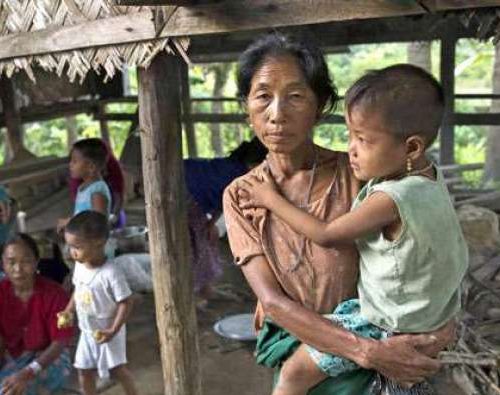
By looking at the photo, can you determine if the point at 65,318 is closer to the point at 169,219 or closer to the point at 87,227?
the point at 87,227

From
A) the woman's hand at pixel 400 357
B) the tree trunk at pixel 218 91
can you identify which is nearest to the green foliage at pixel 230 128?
the tree trunk at pixel 218 91

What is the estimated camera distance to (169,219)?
325 centimetres

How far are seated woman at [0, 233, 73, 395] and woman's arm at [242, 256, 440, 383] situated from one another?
2211mm

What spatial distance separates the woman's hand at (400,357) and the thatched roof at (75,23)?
170 cm

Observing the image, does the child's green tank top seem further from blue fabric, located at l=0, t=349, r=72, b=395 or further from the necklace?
blue fabric, located at l=0, t=349, r=72, b=395

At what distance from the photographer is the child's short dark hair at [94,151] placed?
14.4ft

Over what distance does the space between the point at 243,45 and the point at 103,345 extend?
15.5 feet

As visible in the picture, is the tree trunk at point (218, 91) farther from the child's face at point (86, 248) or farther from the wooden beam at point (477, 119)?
the child's face at point (86, 248)

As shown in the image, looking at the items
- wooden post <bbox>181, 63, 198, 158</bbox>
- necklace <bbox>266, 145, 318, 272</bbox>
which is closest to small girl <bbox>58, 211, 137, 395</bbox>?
necklace <bbox>266, 145, 318, 272</bbox>

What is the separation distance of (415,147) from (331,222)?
267mm

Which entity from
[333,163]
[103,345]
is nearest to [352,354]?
[333,163]

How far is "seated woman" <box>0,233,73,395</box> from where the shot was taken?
136 inches

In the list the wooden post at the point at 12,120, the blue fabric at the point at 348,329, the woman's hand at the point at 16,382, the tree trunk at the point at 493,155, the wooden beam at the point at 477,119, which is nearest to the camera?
the blue fabric at the point at 348,329

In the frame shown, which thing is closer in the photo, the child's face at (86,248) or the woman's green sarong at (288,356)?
the woman's green sarong at (288,356)
